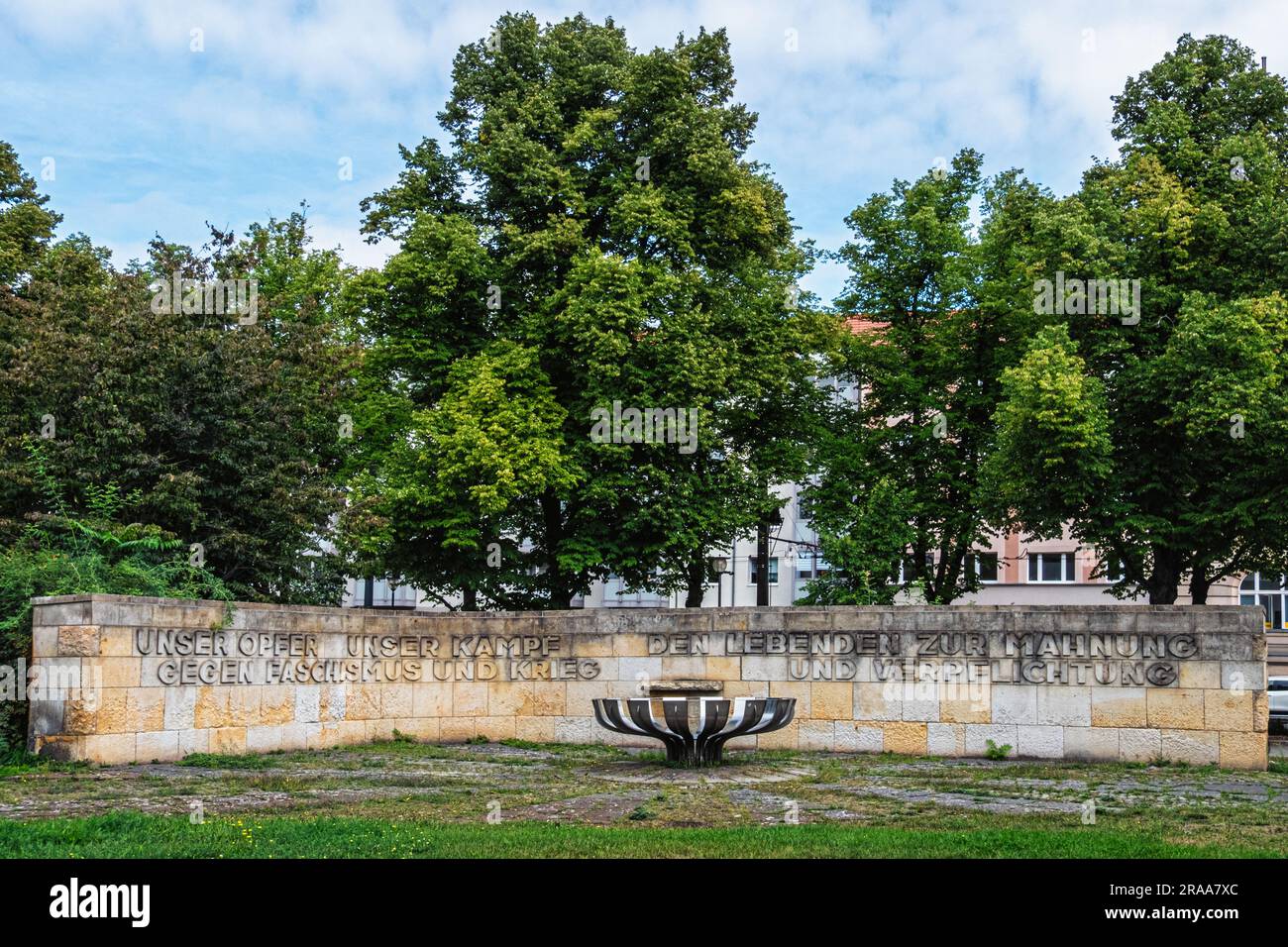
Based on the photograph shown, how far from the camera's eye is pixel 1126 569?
30609mm

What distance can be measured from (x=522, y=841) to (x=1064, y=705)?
37.5 ft

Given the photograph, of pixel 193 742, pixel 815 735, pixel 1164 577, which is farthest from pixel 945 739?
pixel 1164 577

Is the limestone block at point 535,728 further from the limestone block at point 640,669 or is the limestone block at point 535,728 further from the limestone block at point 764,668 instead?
the limestone block at point 764,668

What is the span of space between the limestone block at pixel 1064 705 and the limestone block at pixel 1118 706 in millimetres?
105

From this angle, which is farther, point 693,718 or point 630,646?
point 630,646

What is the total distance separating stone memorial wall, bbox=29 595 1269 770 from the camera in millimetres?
16312

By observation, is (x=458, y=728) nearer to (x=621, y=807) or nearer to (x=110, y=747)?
(x=110, y=747)

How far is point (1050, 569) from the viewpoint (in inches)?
2153

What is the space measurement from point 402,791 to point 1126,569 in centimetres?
2202

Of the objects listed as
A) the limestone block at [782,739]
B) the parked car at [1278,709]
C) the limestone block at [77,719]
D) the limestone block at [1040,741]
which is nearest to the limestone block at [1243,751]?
the limestone block at [1040,741]

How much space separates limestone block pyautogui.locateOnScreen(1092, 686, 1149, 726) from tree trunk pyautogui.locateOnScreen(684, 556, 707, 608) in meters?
13.0

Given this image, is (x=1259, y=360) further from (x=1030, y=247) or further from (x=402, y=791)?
(x=402, y=791)

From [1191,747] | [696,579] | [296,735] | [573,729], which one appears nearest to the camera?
[1191,747]

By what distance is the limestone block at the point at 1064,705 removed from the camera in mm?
18547
